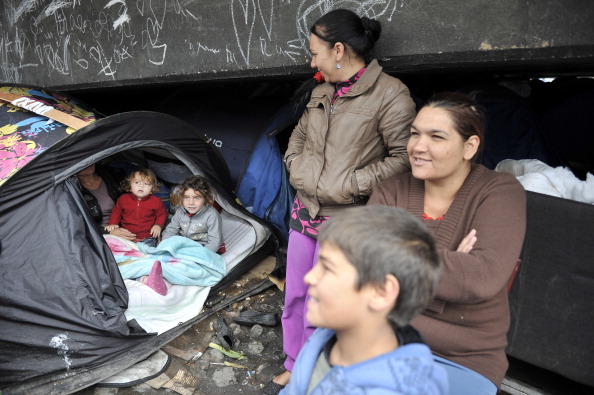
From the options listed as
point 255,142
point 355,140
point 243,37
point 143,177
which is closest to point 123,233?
point 143,177

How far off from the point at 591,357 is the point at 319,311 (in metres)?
1.60

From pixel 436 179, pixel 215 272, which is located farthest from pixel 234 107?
pixel 436 179

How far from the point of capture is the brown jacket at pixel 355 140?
222 centimetres

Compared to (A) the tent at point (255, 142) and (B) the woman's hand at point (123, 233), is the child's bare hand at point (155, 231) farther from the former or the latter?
(A) the tent at point (255, 142)

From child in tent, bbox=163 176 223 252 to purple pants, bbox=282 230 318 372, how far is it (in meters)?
1.33

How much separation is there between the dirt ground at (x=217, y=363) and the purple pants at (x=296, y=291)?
1.06ft

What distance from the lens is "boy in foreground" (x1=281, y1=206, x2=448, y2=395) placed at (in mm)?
1155

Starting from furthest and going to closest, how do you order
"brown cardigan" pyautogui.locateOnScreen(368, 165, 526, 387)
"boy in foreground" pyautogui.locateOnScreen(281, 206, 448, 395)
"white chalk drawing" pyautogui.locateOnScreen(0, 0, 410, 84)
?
1. "white chalk drawing" pyautogui.locateOnScreen(0, 0, 410, 84)
2. "brown cardigan" pyautogui.locateOnScreen(368, 165, 526, 387)
3. "boy in foreground" pyautogui.locateOnScreen(281, 206, 448, 395)

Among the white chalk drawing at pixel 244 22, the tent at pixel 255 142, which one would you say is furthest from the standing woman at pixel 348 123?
the tent at pixel 255 142

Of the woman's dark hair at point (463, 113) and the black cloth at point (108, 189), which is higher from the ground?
the woman's dark hair at point (463, 113)

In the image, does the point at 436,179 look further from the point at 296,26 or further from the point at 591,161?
the point at 591,161

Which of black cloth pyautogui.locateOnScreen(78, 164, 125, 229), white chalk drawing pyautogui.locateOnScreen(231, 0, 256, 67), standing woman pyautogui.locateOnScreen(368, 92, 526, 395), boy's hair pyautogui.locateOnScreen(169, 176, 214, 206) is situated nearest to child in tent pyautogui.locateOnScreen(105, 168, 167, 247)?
black cloth pyautogui.locateOnScreen(78, 164, 125, 229)

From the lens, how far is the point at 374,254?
1.15 meters

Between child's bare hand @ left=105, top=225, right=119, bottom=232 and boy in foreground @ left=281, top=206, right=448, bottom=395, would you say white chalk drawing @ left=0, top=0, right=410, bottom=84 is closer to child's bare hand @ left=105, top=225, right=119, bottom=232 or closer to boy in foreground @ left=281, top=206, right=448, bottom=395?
child's bare hand @ left=105, top=225, right=119, bottom=232
